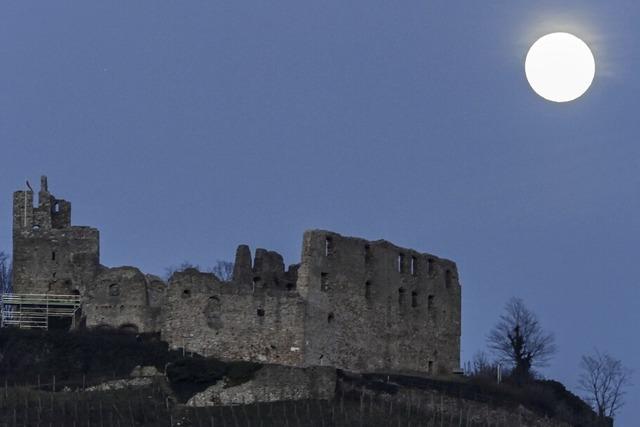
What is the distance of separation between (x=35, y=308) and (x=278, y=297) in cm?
984

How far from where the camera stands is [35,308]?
3226 inches

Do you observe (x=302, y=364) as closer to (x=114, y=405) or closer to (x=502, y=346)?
(x=114, y=405)

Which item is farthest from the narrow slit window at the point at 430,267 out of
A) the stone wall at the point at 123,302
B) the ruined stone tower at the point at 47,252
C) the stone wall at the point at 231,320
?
the ruined stone tower at the point at 47,252

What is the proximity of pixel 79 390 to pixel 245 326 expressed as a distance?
729 cm

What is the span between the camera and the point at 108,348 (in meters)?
76.4

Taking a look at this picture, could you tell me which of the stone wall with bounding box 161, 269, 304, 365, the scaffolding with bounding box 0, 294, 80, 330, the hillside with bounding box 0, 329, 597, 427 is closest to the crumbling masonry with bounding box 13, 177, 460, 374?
the stone wall with bounding box 161, 269, 304, 365

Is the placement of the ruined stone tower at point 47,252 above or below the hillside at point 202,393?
above

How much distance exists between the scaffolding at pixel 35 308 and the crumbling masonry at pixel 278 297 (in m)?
0.54

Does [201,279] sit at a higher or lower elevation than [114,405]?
higher

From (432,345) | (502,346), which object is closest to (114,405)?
(432,345)

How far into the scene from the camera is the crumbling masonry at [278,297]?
77125 millimetres

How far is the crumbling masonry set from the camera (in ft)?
253

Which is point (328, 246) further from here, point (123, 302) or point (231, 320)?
point (123, 302)

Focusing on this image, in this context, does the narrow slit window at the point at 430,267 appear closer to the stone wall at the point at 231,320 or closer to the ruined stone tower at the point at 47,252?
the stone wall at the point at 231,320
